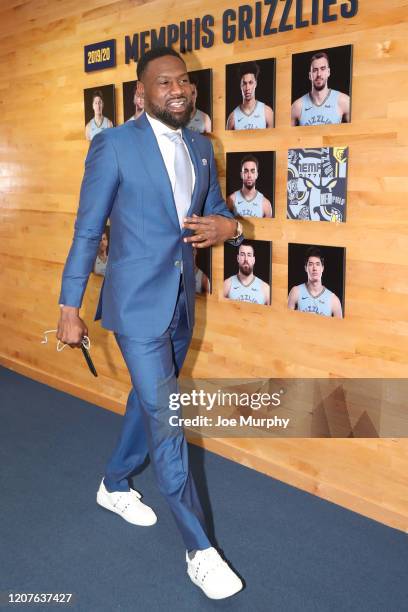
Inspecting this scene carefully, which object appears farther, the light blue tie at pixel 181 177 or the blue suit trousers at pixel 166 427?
the light blue tie at pixel 181 177

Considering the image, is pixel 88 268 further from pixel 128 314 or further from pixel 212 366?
pixel 212 366

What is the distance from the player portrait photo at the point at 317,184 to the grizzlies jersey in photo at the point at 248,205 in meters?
0.16

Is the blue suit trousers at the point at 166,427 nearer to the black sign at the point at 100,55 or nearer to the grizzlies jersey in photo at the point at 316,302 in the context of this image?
the grizzlies jersey in photo at the point at 316,302

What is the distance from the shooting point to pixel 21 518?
2.80 meters

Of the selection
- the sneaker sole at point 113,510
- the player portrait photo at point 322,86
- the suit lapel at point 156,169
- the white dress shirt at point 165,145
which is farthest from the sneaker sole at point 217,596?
the player portrait photo at point 322,86

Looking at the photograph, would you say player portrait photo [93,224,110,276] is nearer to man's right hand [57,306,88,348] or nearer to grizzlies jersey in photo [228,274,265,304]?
grizzlies jersey in photo [228,274,265,304]

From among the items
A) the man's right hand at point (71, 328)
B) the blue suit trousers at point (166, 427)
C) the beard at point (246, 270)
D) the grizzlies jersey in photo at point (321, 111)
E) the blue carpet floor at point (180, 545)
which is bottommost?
the blue carpet floor at point (180, 545)

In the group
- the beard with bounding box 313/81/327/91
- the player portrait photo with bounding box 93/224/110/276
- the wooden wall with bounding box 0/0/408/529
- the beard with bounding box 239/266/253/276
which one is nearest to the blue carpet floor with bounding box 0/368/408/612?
the wooden wall with bounding box 0/0/408/529

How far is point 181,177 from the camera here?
2.44m

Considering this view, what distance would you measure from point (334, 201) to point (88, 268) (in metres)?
1.09

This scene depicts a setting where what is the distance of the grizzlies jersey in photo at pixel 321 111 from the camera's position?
8.87ft

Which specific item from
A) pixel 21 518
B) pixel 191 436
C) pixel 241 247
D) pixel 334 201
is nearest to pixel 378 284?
pixel 334 201

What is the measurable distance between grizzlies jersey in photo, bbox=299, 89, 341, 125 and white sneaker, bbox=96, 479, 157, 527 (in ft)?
5.80

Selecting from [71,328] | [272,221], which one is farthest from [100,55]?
[71,328]
